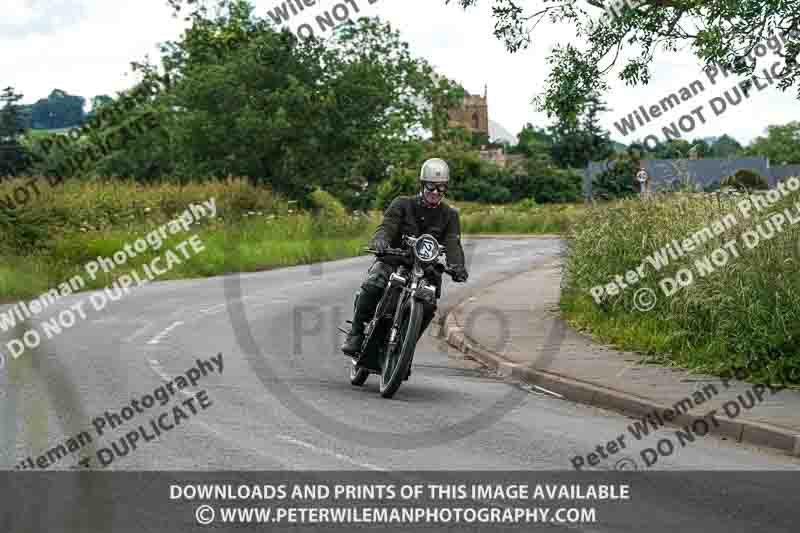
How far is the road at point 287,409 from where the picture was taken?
27.8 ft

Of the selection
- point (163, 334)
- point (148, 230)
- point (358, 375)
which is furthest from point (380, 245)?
point (148, 230)

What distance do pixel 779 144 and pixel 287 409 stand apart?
177m

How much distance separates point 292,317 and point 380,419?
981 cm

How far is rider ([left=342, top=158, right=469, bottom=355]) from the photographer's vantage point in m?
11.5

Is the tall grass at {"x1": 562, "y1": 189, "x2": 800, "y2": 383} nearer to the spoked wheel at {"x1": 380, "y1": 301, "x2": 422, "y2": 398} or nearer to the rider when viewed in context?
the rider

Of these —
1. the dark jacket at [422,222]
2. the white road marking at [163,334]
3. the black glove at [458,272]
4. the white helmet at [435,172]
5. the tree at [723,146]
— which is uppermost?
the tree at [723,146]

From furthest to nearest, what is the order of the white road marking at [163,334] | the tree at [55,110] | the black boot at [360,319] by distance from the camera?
the tree at [55,110] → the white road marking at [163,334] → the black boot at [360,319]

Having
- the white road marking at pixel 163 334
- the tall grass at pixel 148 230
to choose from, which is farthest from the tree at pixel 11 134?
the white road marking at pixel 163 334

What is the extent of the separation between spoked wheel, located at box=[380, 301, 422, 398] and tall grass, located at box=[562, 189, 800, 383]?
10.9 feet

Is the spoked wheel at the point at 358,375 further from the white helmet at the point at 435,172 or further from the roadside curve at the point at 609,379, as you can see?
the white helmet at the point at 435,172

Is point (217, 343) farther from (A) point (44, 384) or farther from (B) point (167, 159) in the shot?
(B) point (167, 159)

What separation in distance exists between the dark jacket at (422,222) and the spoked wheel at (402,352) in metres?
0.81

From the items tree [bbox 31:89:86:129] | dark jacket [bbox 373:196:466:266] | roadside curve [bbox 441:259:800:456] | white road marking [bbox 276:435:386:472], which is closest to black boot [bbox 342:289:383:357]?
dark jacket [bbox 373:196:466:266]

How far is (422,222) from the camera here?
38.4ft
